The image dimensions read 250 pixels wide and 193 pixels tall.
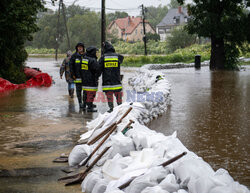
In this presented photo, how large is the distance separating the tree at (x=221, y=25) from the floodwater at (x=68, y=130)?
12997 millimetres

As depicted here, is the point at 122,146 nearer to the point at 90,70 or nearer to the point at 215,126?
the point at 215,126

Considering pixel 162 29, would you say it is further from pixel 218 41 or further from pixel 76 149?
pixel 76 149

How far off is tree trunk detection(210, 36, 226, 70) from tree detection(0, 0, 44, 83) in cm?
1407

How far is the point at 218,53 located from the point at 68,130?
21.8 m

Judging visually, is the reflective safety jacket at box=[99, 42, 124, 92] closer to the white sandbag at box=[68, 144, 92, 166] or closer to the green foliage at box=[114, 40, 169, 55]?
the white sandbag at box=[68, 144, 92, 166]

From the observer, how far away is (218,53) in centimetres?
2850

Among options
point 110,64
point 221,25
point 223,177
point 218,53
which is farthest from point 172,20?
point 223,177

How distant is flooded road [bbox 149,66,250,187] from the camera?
630cm

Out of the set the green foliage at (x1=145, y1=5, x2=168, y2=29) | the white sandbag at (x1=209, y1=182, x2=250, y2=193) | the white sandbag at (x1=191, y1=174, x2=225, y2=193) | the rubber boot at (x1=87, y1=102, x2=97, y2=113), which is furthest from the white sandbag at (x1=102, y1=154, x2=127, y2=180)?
the green foliage at (x1=145, y1=5, x2=168, y2=29)

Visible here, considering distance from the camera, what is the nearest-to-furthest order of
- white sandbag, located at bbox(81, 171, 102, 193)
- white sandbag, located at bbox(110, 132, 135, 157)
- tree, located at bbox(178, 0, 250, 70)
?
white sandbag, located at bbox(81, 171, 102, 193) → white sandbag, located at bbox(110, 132, 135, 157) → tree, located at bbox(178, 0, 250, 70)

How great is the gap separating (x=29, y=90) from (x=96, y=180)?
11.8 metres

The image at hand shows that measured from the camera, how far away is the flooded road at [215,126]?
248 inches

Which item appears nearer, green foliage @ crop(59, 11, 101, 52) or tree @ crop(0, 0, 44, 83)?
tree @ crop(0, 0, 44, 83)

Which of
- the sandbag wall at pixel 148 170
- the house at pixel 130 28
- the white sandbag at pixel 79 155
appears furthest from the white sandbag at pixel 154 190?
the house at pixel 130 28
